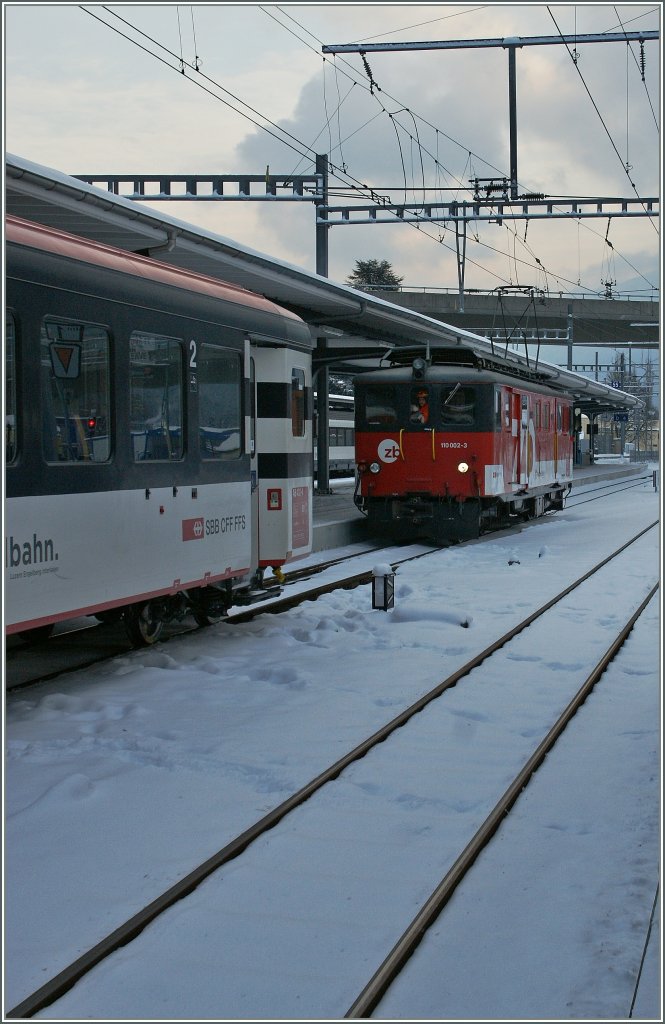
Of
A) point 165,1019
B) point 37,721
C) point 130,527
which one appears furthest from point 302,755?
point 165,1019

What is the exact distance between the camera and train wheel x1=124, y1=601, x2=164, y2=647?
31.4ft

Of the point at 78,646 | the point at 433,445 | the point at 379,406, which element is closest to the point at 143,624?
the point at 78,646

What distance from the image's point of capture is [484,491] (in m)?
18.7

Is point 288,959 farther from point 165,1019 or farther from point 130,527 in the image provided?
point 130,527

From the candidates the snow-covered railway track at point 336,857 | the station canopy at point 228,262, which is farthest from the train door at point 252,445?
the snow-covered railway track at point 336,857

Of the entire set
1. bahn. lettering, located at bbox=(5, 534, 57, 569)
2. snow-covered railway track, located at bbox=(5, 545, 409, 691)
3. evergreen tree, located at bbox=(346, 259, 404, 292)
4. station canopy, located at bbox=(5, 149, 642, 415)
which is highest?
evergreen tree, located at bbox=(346, 259, 404, 292)

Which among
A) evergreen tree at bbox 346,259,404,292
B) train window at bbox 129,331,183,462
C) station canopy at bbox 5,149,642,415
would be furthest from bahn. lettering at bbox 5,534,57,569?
evergreen tree at bbox 346,259,404,292

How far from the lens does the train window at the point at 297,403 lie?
11.2m

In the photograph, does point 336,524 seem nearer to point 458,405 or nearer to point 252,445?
point 458,405

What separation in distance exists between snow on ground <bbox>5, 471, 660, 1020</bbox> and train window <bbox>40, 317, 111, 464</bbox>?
170 cm

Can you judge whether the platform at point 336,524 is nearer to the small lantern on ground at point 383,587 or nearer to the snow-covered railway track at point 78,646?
the snow-covered railway track at point 78,646

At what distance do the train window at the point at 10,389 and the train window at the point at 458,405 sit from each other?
1242 centimetres

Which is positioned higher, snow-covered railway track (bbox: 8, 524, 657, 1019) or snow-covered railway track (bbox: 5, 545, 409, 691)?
snow-covered railway track (bbox: 5, 545, 409, 691)

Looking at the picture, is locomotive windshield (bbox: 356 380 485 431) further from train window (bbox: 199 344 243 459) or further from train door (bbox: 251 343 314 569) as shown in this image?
train window (bbox: 199 344 243 459)
